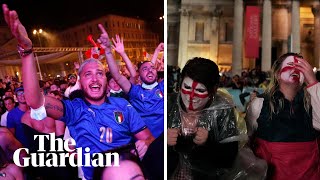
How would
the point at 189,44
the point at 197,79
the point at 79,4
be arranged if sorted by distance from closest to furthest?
1. the point at 79,4
2. the point at 197,79
3. the point at 189,44

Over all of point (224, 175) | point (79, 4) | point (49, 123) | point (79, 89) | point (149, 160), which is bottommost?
point (224, 175)

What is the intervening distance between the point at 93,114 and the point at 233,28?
28749 mm

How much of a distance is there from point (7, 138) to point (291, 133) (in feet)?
6.15

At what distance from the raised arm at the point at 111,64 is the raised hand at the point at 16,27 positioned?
44 centimetres

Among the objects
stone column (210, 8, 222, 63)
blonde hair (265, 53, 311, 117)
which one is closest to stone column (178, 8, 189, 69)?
stone column (210, 8, 222, 63)

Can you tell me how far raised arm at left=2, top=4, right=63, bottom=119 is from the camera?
243 cm

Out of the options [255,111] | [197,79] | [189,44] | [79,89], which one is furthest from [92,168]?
[189,44]

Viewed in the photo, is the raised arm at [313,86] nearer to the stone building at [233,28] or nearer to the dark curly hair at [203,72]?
the dark curly hair at [203,72]

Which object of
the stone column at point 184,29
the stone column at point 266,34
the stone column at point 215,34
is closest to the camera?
the stone column at point 184,29

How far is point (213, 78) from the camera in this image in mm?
2752

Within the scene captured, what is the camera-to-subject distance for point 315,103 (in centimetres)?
282

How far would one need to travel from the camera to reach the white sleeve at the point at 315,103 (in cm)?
277

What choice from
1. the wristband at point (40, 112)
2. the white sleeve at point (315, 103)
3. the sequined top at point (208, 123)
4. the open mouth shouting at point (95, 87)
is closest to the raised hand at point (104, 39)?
the open mouth shouting at point (95, 87)

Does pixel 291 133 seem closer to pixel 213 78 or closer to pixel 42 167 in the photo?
pixel 213 78
